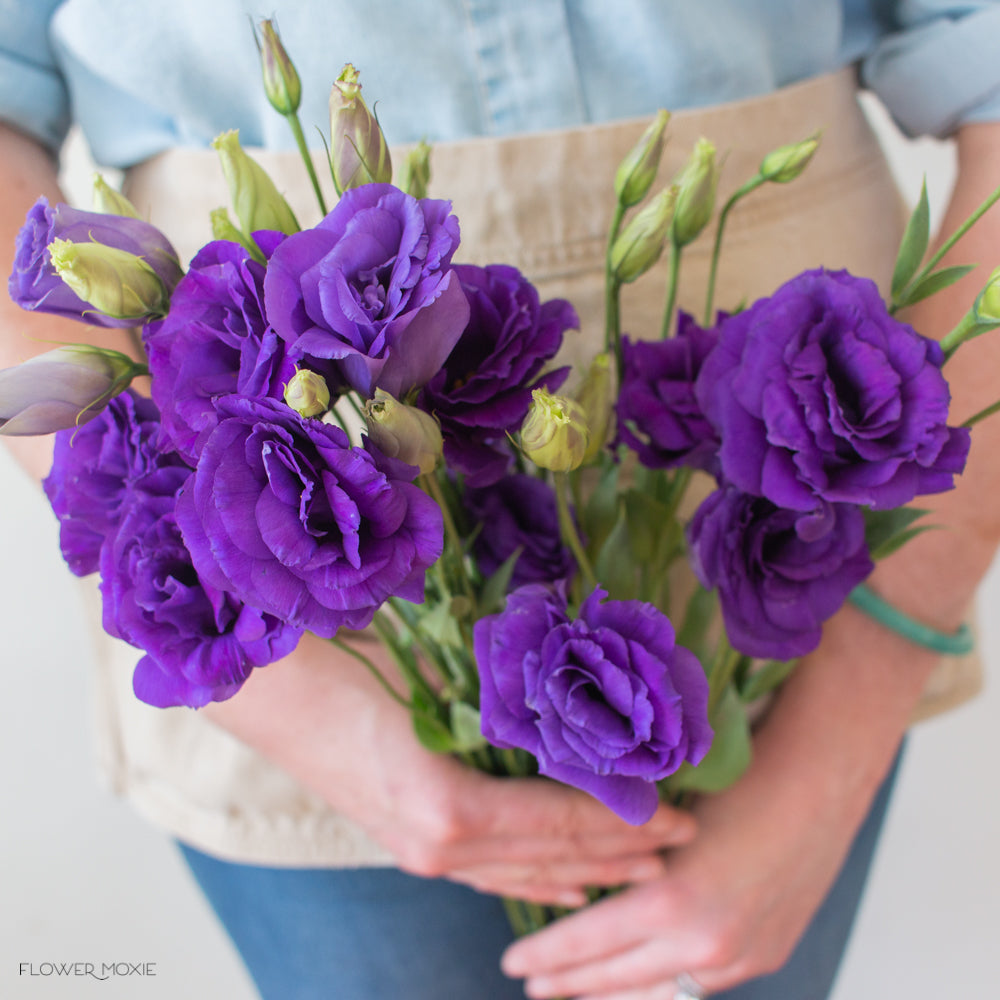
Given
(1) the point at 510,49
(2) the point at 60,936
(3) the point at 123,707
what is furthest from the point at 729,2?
(2) the point at 60,936

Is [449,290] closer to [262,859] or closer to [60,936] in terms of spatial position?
[262,859]

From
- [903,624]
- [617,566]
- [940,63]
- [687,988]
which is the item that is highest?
[940,63]

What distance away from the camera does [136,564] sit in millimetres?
191

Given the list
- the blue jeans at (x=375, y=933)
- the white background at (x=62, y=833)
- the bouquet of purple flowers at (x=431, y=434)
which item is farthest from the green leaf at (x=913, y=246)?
the white background at (x=62, y=833)

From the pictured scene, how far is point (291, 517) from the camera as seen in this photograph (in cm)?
16

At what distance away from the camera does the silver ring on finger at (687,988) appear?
37cm

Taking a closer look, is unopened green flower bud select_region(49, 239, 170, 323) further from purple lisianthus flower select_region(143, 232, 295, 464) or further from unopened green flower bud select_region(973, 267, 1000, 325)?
unopened green flower bud select_region(973, 267, 1000, 325)

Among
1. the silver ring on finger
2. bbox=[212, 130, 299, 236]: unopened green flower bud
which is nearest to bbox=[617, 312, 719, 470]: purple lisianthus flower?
bbox=[212, 130, 299, 236]: unopened green flower bud

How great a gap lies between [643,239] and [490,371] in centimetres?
7

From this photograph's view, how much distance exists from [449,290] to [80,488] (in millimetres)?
108

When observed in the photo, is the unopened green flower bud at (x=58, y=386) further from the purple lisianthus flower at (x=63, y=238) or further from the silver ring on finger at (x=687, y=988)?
the silver ring on finger at (x=687, y=988)

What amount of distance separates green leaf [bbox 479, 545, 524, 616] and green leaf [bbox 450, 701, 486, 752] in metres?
0.03

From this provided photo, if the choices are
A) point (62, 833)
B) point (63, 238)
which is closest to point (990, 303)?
point (63, 238)

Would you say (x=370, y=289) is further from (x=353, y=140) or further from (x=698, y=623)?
(x=698, y=623)
